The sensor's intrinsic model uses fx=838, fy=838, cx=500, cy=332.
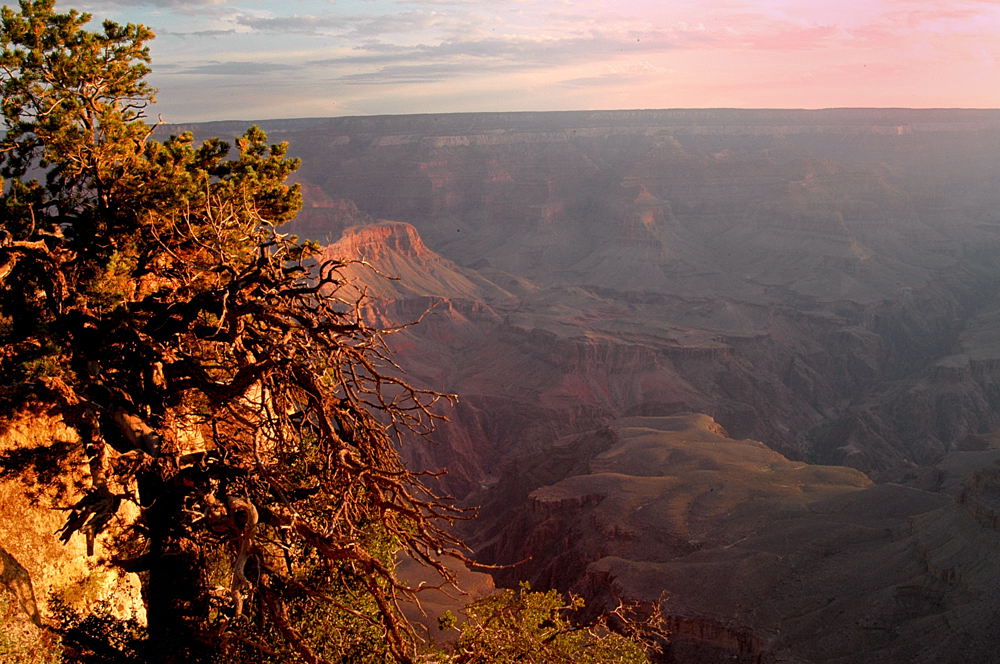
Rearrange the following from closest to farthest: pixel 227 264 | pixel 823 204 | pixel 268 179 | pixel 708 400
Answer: pixel 227 264
pixel 268 179
pixel 708 400
pixel 823 204

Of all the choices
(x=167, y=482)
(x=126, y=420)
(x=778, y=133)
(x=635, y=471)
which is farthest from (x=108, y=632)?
(x=778, y=133)

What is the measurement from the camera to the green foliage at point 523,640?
Result: 10.9 metres

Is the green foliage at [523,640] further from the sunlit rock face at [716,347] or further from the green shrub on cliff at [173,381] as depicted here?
the sunlit rock face at [716,347]

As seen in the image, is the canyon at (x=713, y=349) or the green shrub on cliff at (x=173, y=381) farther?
the canyon at (x=713, y=349)

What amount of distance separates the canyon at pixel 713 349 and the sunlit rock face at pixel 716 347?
0.24 meters

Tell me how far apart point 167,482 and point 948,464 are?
51275 mm

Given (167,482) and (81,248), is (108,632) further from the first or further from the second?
(81,248)

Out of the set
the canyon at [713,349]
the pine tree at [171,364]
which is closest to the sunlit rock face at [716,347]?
the canyon at [713,349]

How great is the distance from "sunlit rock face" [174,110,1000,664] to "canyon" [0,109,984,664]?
24 centimetres

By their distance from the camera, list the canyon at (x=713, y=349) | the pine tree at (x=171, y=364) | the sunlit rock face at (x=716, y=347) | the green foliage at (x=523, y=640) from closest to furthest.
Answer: the pine tree at (x=171, y=364) < the green foliage at (x=523, y=640) < the canyon at (x=713, y=349) < the sunlit rock face at (x=716, y=347)

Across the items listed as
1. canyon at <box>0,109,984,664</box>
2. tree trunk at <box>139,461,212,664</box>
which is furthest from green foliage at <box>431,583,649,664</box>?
canyon at <box>0,109,984,664</box>

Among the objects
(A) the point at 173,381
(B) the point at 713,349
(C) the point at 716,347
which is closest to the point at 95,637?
(A) the point at 173,381

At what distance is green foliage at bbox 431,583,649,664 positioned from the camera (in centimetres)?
1092

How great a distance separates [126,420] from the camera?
11.0 metres
